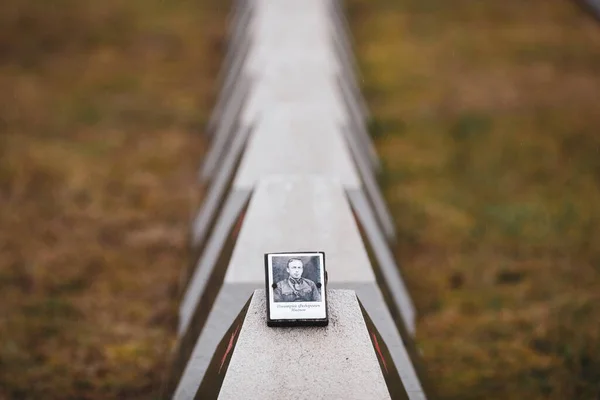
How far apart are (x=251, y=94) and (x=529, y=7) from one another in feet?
12.5

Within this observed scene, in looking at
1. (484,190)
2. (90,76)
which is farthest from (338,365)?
(90,76)

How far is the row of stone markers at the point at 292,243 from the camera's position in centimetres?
183

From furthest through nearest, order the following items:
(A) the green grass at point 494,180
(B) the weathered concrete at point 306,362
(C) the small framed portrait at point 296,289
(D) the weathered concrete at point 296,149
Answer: (A) the green grass at point 494,180 < (D) the weathered concrete at point 296,149 < (C) the small framed portrait at point 296,289 < (B) the weathered concrete at point 306,362

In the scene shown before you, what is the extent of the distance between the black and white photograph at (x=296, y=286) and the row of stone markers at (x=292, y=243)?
0.15 feet

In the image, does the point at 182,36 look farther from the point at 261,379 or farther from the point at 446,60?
the point at 261,379

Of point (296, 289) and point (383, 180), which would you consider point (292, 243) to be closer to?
point (296, 289)

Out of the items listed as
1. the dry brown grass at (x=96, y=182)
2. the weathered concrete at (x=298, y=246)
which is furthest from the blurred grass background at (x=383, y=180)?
the weathered concrete at (x=298, y=246)

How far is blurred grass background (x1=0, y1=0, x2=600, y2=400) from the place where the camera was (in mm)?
2914

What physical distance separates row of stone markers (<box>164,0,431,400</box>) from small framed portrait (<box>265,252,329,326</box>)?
0.03 m

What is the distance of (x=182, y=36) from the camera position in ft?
20.3

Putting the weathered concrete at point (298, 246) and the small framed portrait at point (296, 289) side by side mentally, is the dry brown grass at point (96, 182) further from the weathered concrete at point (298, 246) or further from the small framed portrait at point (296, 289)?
the small framed portrait at point (296, 289)

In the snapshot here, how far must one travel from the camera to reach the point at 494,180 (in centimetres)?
413

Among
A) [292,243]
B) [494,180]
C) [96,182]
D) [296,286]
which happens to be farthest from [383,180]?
[296,286]

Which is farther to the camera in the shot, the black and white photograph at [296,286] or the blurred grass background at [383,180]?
the blurred grass background at [383,180]
